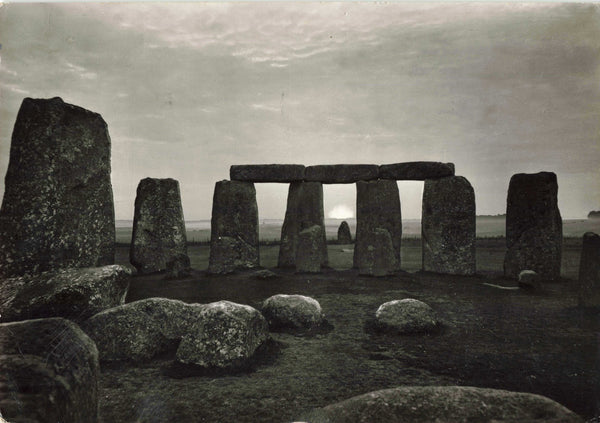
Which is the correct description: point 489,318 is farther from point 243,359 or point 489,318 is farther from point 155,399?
point 155,399

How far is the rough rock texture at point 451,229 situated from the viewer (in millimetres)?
9062

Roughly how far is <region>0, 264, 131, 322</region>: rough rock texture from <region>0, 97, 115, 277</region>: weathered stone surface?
0.44 metres

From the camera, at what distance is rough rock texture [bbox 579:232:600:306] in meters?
5.50

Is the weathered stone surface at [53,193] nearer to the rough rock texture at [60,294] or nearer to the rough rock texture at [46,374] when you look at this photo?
the rough rock texture at [60,294]

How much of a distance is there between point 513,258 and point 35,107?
924 cm

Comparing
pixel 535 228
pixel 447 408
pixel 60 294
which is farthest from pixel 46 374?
pixel 535 228

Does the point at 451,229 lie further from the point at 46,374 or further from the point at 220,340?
the point at 46,374

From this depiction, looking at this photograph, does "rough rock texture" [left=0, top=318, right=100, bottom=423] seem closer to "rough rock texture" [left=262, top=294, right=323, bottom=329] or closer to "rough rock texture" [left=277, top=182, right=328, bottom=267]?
"rough rock texture" [left=262, top=294, right=323, bottom=329]

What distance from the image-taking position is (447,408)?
2.13 metres

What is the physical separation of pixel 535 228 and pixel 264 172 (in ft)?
21.7

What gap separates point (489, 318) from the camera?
5293mm

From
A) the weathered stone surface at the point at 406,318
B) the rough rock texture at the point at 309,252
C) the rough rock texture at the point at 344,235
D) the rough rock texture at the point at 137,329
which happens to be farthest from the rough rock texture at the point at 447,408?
the rough rock texture at the point at 344,235

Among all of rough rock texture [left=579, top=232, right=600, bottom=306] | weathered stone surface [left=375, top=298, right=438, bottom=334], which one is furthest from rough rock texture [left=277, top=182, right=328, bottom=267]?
rough rock texture [left=579, top=232, right=600, bottom=306]

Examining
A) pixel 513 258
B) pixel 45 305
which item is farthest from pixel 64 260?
pixel 513 258
